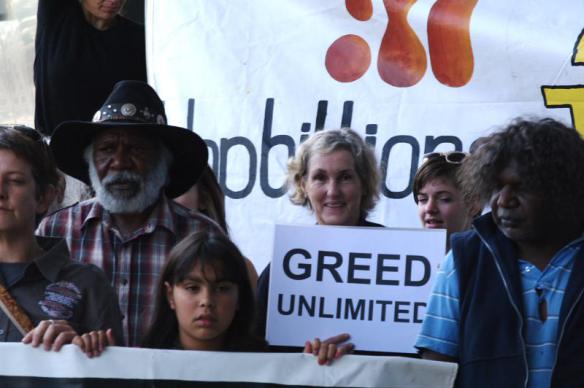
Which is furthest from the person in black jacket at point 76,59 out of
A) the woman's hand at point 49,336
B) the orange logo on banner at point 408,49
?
the woman's hand at point 49,336

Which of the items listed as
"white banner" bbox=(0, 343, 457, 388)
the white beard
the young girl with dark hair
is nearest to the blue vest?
"white banner" bbox=(0, 343, 457, 388)

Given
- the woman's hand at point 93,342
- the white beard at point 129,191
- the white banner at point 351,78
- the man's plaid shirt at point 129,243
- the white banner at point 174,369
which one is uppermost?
the white banner at point 351,78

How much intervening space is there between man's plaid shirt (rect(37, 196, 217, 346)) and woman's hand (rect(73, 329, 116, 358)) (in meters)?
0.61

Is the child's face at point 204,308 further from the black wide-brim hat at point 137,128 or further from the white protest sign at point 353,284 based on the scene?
the black wide-brim hat at point 137,128

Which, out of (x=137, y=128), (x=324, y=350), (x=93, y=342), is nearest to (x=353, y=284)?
(x=324, y=350)

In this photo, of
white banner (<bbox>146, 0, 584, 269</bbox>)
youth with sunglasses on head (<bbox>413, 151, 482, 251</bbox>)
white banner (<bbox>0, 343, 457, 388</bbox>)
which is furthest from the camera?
white banner (<bbox>146, 0, 584, 269</bbox>)

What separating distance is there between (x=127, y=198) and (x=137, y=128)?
24 centimetres

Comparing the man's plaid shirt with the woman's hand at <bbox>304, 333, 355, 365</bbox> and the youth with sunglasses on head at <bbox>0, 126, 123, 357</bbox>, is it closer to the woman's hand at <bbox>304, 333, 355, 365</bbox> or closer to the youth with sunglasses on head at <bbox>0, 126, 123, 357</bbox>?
the youth with sunglasses on head at <bbox>0, 126, 123, 357</bbox>

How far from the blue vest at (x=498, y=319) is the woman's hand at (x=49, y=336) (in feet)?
3.34

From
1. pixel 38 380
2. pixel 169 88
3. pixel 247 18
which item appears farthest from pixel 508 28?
pixel 38 380

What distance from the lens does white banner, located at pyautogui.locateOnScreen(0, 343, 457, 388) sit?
10.6 feet

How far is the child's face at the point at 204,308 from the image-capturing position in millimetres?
3439

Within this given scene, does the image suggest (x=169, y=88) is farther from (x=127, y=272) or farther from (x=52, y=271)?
(x=52, y=271)

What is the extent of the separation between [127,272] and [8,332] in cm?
65
